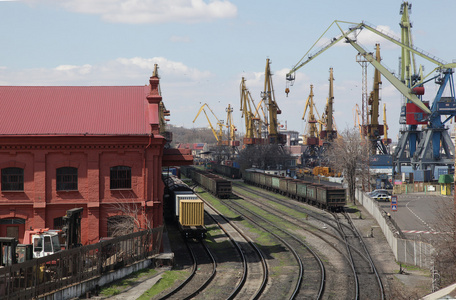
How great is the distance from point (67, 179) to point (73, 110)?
17.3 ft

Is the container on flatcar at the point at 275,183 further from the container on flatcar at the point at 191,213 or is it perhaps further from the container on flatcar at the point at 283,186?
the container on flatcar at the point at 191,213

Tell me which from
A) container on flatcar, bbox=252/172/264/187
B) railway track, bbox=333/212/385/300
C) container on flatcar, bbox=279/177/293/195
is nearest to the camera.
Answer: railway track, bbox=333/212/385/300

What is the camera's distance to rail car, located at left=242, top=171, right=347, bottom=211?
52.3 meters

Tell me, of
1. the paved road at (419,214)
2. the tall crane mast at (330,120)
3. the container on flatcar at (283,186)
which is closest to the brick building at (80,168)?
the paved road at (419,214)

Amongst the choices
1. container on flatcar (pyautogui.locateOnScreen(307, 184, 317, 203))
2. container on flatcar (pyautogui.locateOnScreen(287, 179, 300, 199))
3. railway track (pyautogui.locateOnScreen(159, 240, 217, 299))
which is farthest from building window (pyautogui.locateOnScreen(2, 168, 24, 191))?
container on flatcar (pyautogui.locateOnScreen(287, 179, 300, 199))

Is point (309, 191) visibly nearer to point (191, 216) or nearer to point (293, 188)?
point (293, 188)

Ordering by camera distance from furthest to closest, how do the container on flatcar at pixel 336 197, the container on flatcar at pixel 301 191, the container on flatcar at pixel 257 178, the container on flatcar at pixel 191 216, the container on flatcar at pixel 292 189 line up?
the container on flatcar at pixel 257 178 → the container on flatcar at pixel 292 189 → the container on flatcar at pixel 301 191 → the container on flatcar at pixel 336 197 → the container on flatcar at pixel 191 216

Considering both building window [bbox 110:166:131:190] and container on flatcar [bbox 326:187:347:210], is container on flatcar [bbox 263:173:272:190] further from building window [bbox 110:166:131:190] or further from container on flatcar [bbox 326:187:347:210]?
building window [bbox 110:166:131:190]

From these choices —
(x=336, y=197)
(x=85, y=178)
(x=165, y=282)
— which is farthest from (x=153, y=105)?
(x=336, y=197)

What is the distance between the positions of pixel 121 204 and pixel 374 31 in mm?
70441

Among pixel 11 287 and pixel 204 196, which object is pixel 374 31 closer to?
pixel 204 196

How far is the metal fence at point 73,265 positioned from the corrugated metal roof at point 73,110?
22.9 feet

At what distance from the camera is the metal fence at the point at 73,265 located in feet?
69.0

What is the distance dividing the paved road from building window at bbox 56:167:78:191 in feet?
69.7
